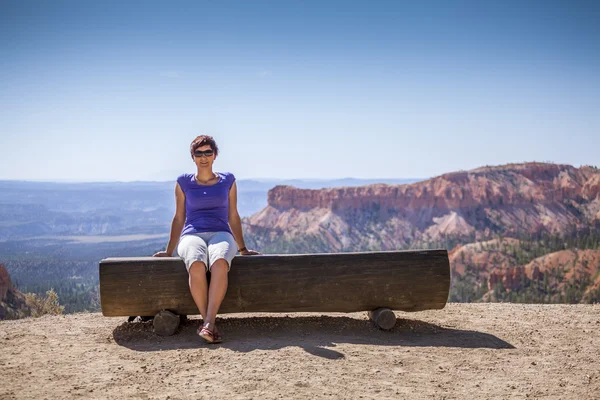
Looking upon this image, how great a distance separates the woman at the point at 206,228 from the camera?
5719mm

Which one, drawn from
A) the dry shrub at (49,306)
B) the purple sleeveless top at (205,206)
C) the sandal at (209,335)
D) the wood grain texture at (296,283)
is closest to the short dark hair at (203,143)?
the purple sleeveless top at (205,206)

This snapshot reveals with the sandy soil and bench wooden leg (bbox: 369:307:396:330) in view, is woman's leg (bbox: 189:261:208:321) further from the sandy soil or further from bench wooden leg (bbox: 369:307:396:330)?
bench wooden leg (bbox: 369:307:396:330)

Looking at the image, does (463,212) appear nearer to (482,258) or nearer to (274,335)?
(482,258)

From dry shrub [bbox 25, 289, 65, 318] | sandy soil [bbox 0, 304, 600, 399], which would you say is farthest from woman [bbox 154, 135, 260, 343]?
dry shrub [bbox 25, 289, 65, 318]

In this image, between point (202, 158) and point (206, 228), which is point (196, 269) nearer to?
point (206, 228)

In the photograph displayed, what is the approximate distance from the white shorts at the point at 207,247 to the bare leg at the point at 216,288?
68 mm

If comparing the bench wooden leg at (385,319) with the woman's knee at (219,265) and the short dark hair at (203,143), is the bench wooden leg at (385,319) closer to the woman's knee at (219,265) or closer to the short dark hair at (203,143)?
the woman's knee at (219,265)

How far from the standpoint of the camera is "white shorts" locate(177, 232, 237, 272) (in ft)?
18.9

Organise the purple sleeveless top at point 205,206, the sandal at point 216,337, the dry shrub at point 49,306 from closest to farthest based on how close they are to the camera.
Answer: the sandal at point 216,337 < the purple sleeveless top at point 205,206 < the dry shrub at point 49,306

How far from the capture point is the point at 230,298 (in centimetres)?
622

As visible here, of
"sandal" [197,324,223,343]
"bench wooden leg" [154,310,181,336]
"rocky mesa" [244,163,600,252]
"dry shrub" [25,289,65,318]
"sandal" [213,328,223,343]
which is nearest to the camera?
"sandal" [197,324,223,343]

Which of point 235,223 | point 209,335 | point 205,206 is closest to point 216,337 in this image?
point 209,335

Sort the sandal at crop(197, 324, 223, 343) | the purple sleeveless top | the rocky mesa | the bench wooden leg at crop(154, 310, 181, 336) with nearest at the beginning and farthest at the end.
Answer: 1. the sandal at crop(197, 324, 223, 343)
2. the bench wooden leg at crop(154, 310, 181, 336)
3. the purple sleeveless top
4. the rocky mesa

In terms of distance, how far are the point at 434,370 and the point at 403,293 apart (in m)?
1.49
